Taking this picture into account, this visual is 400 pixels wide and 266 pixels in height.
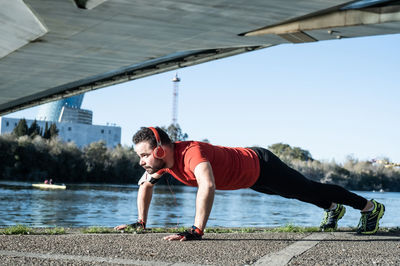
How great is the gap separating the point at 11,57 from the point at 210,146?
14.2 m

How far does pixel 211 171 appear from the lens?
4695mm

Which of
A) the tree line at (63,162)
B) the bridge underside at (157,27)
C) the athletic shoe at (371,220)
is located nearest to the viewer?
the athletic shoe at (371,220)

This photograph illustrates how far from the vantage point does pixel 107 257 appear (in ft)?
13.2

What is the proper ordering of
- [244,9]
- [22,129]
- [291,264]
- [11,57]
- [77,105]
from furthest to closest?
1. [77,105]
2. [22,129]
3. [11,57]
4. [244,9]
5. [291,264]

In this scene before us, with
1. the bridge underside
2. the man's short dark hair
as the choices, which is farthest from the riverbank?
the bridge underside

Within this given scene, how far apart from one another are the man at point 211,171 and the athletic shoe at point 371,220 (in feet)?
1.49

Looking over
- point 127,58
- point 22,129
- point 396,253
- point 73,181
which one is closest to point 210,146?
point 396,253

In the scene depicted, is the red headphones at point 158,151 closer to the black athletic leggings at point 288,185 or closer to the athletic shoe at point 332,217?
the black athletic leggings at point 288,185

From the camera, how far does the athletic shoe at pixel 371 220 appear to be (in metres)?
6.04

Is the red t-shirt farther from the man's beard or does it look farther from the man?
the man's beard

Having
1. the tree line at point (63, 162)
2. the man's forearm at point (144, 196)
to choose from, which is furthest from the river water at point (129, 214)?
the tree line at point (63, 162)

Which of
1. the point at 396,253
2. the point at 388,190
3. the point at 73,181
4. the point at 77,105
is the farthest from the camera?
the point at 77,105

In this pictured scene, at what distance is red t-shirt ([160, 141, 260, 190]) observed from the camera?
15.7 ft

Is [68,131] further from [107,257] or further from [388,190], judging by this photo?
[107,257]
